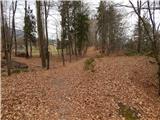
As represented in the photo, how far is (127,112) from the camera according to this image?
1328 centimetres

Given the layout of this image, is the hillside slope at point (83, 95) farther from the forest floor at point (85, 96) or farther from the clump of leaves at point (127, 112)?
the clump of leaves at point (127, 112)

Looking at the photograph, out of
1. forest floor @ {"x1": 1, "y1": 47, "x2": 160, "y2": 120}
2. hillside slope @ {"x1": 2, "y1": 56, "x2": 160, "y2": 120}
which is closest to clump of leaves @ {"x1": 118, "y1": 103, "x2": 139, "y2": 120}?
forest floor @ {"x1": 1, "y1": 47, "x2": 160, "y2": 120}

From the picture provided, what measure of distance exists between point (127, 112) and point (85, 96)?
2.25 metres

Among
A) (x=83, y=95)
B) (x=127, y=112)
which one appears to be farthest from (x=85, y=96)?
(x=127, y=112)

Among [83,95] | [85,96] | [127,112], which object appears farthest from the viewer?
[83,95]

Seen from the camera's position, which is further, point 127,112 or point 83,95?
point 83,95

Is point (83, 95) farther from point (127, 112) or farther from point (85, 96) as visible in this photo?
point (127, 112)

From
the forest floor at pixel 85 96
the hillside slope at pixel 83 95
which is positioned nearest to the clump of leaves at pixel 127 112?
the forest floor at pixel 85 96

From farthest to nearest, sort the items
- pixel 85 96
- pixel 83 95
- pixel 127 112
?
pixel 83 95 → pixel 85 96 → pixel 127 112

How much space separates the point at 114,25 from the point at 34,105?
37234 mm

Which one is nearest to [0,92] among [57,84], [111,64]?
[57,84]

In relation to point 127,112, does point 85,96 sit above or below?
above

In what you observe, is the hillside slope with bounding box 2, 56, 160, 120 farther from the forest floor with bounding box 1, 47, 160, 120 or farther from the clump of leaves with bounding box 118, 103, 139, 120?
the clump of leaves with bounding box 118, 103, 139, 120

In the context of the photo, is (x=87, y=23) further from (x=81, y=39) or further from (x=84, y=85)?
(x=84, y=85)
